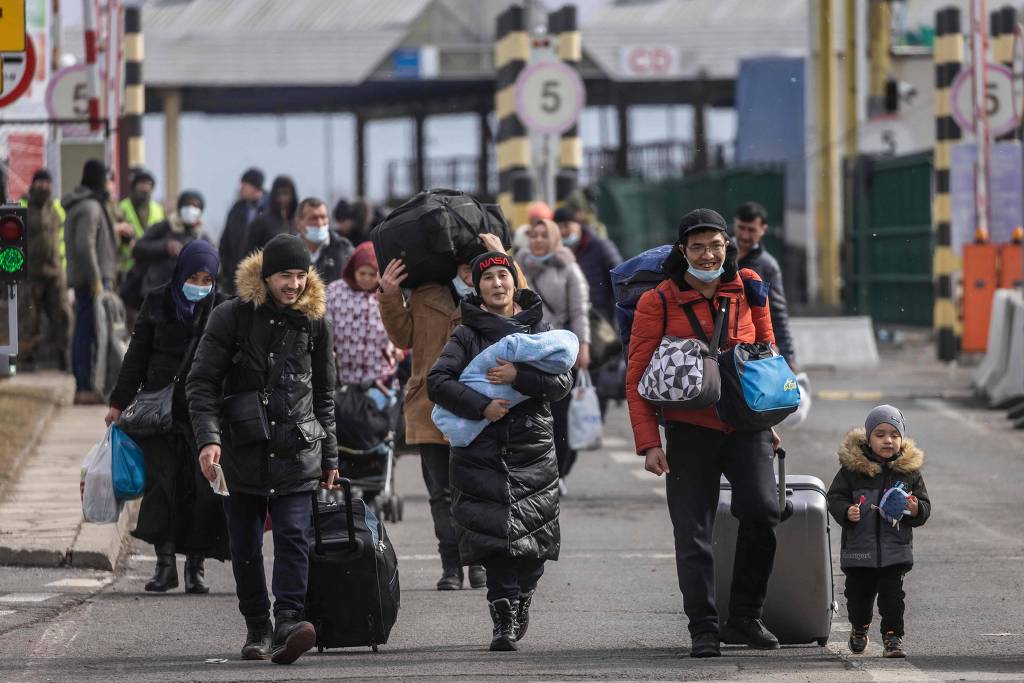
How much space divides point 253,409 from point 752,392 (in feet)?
5.87

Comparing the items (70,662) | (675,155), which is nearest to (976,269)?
(70,662)

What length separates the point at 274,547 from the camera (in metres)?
8.46

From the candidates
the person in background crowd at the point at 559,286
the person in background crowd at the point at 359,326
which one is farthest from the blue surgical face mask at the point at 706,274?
the person in background crowd at the point at 559,286

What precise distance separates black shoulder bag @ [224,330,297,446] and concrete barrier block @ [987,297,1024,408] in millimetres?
11600

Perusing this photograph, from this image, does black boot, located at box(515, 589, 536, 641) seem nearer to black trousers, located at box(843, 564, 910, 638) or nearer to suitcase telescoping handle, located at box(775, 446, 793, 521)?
→ suitcase telescoping handle, located at box(775, 446, 793, 521)

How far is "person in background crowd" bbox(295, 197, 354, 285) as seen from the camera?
12836 mm

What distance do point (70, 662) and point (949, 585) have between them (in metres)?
4.02

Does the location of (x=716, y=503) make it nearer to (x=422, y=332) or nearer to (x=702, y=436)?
(x=702, y=436)

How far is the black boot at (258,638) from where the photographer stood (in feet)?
27.3

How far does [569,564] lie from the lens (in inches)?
442

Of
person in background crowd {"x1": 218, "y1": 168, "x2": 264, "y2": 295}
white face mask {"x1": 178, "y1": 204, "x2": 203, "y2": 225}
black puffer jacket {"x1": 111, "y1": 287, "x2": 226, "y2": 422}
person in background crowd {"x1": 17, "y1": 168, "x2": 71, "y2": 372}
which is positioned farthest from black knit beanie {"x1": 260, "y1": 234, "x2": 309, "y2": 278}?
person in background crowd {"x1": 17, "y1": 168, "x2": 71, "y2": 372}

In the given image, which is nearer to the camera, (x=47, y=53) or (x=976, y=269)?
(x=976, y=269)

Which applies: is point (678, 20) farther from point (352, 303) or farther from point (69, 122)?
point (352, 303)

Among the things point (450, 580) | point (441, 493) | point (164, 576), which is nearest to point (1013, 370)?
point (450, 580)
